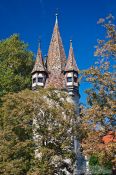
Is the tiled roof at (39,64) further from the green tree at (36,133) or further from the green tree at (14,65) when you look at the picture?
the green tree at (36,133)

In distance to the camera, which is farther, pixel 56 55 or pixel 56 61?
pixel 56 55

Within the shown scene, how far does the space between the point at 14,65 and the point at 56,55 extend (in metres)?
5.79

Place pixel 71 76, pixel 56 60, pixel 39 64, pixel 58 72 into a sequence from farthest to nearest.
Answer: pixel 56 60 → pixel 39 64 → pixel 58 72 → pixel 71 76

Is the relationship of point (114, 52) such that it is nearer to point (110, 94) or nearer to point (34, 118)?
point (110, 94)

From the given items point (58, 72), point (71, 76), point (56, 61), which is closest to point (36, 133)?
point (71, 76)

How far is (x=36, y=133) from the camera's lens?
3086 centimetres

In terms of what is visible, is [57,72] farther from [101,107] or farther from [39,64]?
[101,107]

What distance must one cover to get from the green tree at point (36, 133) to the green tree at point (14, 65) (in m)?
13.2

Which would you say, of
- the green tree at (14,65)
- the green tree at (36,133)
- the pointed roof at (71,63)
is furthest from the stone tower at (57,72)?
the green tree at (36,133)

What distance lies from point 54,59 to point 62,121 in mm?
→ 19464

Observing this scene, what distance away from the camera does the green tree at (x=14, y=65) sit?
45.2 metres

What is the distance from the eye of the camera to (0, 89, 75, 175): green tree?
29.5m

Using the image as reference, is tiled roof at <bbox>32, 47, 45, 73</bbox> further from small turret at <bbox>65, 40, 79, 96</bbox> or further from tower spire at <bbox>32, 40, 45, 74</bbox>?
small turret at <bbox>65, 40, 79, 96</bbox>

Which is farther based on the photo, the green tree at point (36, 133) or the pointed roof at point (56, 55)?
the pointed roof at point (56, 55)
